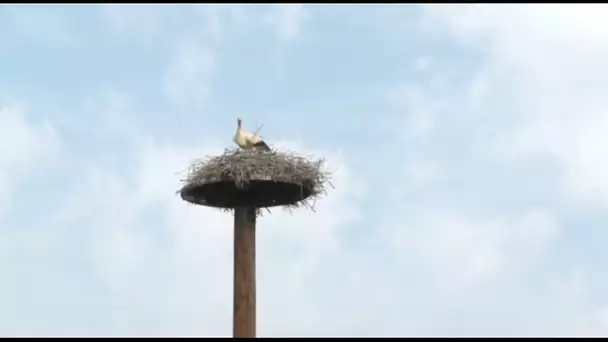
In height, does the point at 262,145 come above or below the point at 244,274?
above

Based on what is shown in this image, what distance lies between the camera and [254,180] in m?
10.5

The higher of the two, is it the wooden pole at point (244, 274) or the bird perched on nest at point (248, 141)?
the bird perched on nest at point (248, 141)

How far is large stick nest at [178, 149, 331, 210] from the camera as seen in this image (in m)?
10.5

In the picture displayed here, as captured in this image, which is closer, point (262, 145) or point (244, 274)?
point (244, 274)

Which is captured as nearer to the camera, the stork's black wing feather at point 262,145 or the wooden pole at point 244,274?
the wooden pole at point 244,274

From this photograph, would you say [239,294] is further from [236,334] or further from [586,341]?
[586,341]

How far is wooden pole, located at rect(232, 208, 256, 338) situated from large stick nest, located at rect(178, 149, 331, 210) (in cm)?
21

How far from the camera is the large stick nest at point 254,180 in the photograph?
10.5 metres

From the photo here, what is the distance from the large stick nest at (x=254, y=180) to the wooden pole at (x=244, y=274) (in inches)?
8.1

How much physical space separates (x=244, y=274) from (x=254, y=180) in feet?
3.29

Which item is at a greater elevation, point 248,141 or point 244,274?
point 248,141

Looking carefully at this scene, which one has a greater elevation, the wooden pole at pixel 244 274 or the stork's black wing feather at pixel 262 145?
the stork's black wing feather at pixel 262 145

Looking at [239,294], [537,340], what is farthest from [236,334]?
[537,340]

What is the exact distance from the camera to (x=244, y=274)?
10.7 m
